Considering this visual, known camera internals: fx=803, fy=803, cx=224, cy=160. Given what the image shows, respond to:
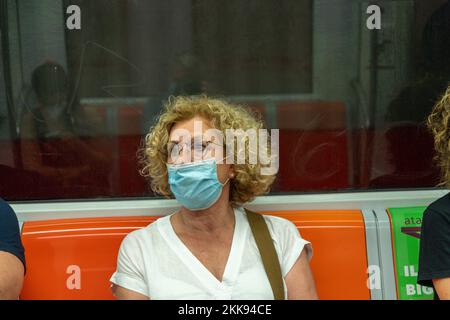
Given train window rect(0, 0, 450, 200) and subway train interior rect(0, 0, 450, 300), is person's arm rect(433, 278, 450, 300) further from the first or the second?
train window rect(0, 0, 450, 200)

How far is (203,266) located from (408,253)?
971 mm

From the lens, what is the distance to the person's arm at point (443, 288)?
265 centimetres

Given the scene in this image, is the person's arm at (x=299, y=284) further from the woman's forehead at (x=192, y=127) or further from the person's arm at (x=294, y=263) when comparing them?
the woman's forehead at (x=192, y=127)

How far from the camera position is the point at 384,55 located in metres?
3.64

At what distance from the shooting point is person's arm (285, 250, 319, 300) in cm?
297

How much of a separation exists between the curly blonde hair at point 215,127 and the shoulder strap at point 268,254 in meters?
0.14

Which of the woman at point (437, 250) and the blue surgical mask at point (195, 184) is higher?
the blue surgical mask at point (195, 184)

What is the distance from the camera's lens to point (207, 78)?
3.59m

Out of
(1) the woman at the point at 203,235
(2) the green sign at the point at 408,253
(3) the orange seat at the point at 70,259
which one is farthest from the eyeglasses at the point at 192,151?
(2) the green sign at the point at 408,253

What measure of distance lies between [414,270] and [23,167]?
1.77 m

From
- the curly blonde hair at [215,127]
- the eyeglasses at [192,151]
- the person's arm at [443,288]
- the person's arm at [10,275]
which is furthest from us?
the curly blonde hair at [215,127]

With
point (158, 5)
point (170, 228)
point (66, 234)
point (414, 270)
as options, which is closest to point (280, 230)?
point (170, 228)

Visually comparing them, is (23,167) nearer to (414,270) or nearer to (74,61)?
(74,61)
